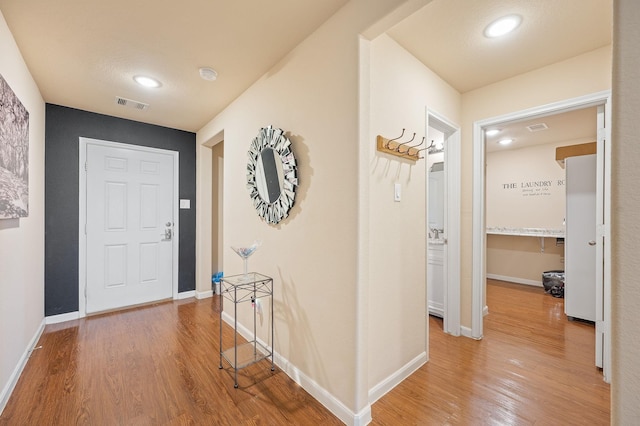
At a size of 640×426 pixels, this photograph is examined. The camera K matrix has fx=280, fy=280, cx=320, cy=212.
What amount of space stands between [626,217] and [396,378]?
168 cm

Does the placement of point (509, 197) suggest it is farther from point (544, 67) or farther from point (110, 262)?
point (110, 262)

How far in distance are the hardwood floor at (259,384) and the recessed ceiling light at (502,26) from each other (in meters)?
2.45

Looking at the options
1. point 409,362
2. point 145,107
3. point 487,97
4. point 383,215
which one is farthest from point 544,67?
point 145,107

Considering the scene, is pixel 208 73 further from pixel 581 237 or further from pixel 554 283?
pixel 554 283

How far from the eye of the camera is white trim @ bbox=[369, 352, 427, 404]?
183 centimetres

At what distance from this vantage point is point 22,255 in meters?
2.25

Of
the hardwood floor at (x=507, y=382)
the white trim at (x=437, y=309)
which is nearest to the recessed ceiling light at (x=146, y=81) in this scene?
the hardwood floor at (x=507, y=382)

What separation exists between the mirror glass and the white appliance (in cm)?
323

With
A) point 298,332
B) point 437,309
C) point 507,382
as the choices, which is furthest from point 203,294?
point 507,382

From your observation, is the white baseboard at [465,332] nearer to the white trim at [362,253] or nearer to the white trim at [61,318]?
the white trim at [362,253]

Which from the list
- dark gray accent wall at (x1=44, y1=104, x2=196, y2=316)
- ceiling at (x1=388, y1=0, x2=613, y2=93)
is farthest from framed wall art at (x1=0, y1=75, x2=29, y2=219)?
ceiling at (x1=388, y1=0, x2=613, y2=93)

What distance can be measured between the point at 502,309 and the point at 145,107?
16.4 ft

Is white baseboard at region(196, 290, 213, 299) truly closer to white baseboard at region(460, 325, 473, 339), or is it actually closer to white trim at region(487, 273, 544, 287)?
white baseboard at region(460, 325, 473, 339)

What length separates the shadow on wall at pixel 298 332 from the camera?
1890 millimetres
